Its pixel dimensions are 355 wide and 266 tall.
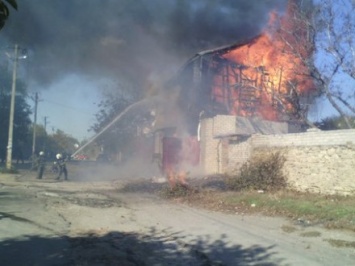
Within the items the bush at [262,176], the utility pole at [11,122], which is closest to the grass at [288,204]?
the bush at [262,176]

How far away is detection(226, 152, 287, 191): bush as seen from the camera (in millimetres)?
12867

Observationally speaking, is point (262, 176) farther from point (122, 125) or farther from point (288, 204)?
point (122, 125)

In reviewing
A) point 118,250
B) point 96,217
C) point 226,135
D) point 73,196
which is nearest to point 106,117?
point 226,135

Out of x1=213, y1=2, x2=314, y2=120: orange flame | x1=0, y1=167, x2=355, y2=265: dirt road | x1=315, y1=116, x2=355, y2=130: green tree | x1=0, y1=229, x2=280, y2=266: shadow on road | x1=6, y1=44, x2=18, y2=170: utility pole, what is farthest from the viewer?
x1=6, y1=44, x2=18, y2=170: utility pole

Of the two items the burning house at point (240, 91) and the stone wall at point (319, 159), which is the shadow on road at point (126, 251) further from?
the burning house at point (240, 91)

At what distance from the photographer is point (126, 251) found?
595 centimetres

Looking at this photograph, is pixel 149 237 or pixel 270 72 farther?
pixel 270 72

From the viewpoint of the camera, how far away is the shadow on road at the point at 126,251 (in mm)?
5352

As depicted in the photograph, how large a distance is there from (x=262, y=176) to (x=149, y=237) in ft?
22.6

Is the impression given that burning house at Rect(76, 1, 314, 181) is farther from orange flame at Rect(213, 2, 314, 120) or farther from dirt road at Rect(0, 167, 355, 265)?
dirt road at Rect(0, 167, 355, 265)

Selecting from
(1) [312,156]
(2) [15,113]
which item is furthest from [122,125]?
(1) [312,156]

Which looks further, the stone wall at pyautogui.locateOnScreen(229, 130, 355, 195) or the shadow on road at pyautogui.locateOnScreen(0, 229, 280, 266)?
the stone wall at pyautogui.locateOnScreen(229, 130, 355, 195)

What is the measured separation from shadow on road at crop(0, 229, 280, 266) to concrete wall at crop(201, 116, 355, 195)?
5722mm

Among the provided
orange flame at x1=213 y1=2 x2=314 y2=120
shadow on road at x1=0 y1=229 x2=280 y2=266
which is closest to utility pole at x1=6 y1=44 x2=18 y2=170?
orange flame at x1=213 y1=2 x2=314 y2=120
